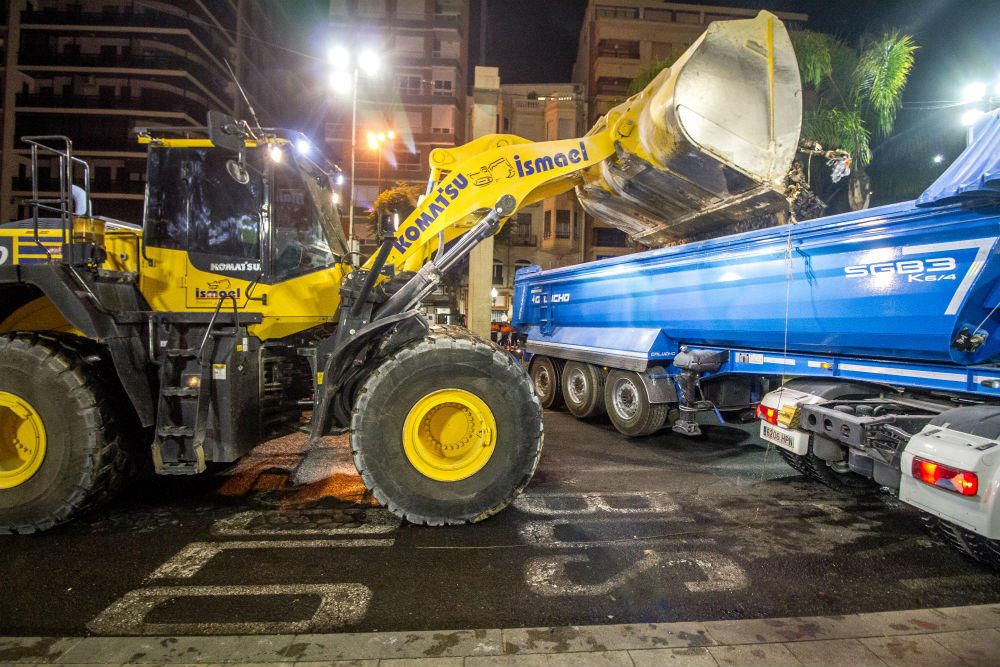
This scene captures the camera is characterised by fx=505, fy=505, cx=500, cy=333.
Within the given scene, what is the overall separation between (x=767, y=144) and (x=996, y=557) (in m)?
3.67

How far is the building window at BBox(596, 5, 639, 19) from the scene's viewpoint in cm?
3516

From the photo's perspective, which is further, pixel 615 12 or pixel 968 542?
pixel 615 12

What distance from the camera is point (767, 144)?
4809mm

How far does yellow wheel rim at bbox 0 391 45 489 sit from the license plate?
623 centimetres

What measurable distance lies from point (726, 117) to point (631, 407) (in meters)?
4.09

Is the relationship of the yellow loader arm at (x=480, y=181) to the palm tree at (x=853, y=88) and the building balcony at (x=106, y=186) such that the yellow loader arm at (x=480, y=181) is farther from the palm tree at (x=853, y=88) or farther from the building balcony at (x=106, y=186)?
the building balcony at (x=106, y=186)

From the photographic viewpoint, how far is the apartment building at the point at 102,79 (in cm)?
3366

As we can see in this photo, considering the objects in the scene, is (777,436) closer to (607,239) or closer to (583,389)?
(583,389)

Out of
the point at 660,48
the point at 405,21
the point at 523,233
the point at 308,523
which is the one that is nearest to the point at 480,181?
the point at 308,523

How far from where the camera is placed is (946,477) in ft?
10.5

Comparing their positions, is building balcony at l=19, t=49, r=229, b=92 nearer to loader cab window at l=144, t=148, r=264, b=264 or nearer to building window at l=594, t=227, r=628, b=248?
building window at l=594, t=227, r=628, b=248

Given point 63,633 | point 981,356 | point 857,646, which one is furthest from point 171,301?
point 981,356

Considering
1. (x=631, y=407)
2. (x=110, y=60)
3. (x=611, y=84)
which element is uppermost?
(x=110, y=60)

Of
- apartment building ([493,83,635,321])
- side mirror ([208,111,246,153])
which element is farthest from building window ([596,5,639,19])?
side mirror ([208,111,246,153])
